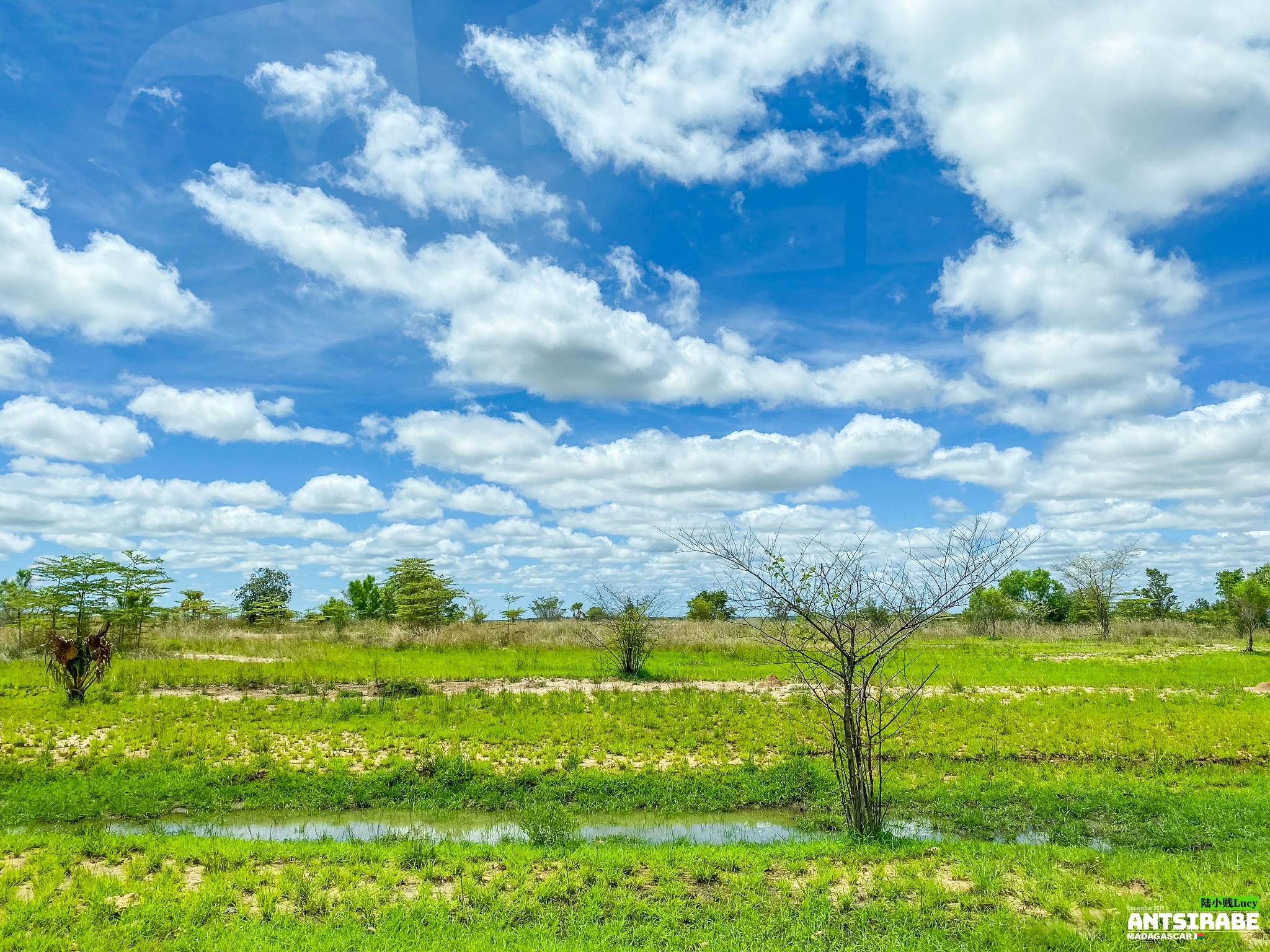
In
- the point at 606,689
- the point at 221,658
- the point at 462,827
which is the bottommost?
the point at 462,827

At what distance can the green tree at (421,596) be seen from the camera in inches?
2137

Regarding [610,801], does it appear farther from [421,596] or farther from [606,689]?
[421,596]

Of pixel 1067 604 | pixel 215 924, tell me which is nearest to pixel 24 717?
pixel 215 924

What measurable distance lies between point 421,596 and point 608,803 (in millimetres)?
46601

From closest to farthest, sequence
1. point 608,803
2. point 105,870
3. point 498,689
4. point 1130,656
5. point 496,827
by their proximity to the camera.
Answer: point 105,870 → point 496,827 → point 608,803 → point 498,689 → point 1130,656

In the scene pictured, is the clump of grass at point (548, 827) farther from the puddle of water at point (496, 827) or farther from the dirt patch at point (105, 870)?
the dirt patch at point (105, 870)

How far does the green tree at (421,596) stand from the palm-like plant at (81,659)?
3019 centimetres

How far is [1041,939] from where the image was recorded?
6180mm

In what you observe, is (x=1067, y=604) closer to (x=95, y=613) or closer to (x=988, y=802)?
(x=988, y=802)

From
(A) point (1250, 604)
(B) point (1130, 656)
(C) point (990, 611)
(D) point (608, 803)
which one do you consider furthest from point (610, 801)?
(C) point (990, 611)

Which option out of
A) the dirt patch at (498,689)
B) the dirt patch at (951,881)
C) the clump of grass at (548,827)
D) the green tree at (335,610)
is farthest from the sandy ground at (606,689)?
the green tree at (335,610)

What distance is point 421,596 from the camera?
55.3 metres

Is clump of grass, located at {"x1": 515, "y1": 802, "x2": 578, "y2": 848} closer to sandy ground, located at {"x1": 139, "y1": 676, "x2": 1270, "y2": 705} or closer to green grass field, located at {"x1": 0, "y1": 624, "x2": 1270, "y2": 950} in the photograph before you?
green grass field, located at {"x1": 0, "y1": 624, "x2": 1270, "y2": 950}

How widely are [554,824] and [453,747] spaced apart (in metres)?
5.97
